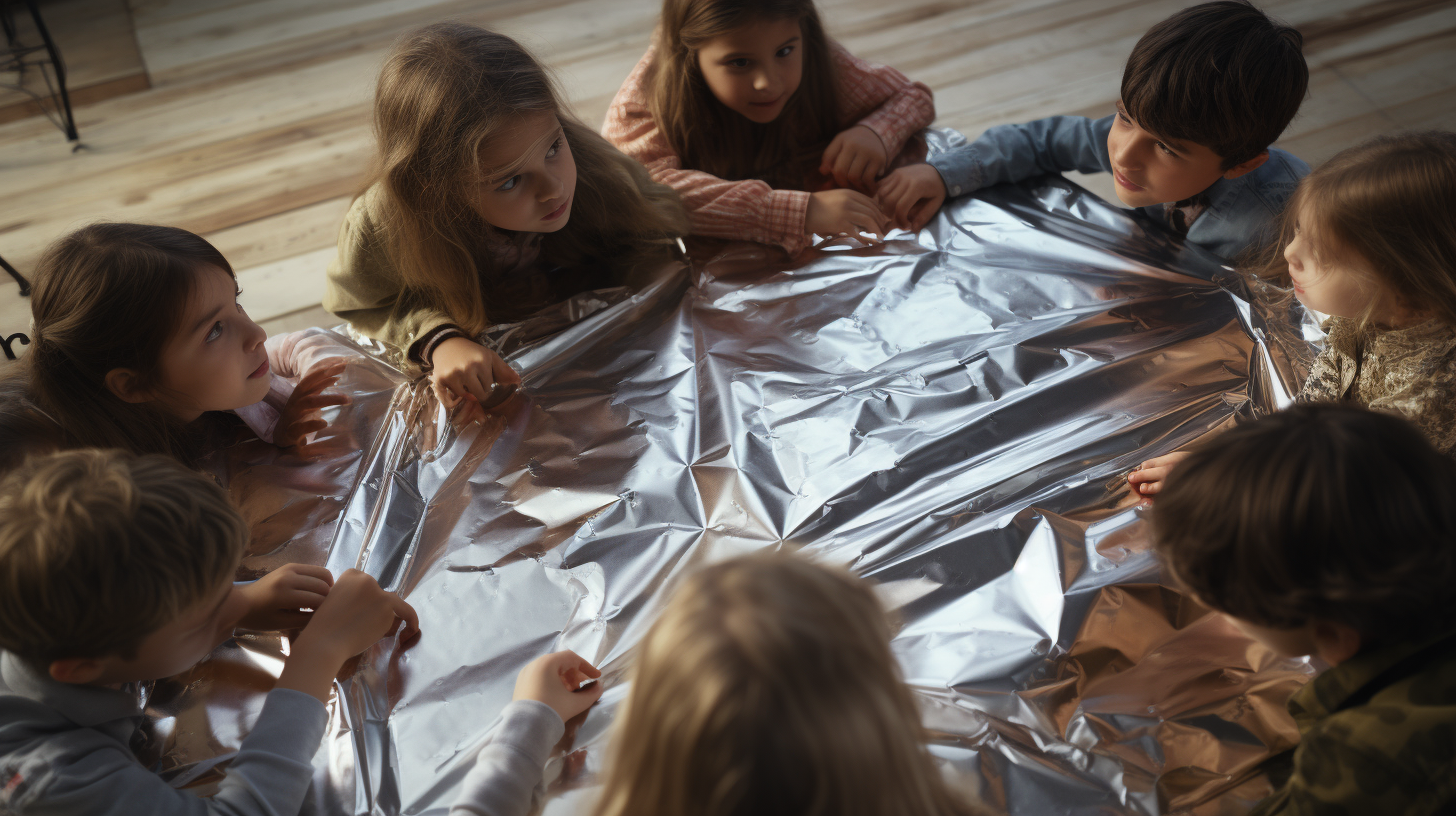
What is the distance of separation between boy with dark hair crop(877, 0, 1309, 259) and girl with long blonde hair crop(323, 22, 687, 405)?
15.3 inches

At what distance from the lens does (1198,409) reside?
3.01 feet

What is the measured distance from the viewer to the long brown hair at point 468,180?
3.18 ft

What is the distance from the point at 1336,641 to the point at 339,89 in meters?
2.30

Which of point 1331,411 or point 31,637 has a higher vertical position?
point 1331,411

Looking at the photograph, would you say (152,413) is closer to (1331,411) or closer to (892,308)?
(892,308)

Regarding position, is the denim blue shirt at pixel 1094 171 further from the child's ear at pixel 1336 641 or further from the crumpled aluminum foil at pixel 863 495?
the child's ear at pixel 1336 641

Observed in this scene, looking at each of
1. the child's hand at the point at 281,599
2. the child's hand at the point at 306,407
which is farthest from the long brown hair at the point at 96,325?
the child's hand at the point at 281,599

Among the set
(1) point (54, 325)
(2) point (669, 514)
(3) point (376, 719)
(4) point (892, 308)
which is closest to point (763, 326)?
(4) point (892, 308)

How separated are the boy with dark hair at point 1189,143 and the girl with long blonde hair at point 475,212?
389mm

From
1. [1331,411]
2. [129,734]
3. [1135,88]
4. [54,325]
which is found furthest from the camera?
[1135,88]

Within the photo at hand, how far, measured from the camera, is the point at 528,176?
3.35 ft

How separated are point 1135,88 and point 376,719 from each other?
994mm

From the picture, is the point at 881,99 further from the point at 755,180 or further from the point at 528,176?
the point at 528,176

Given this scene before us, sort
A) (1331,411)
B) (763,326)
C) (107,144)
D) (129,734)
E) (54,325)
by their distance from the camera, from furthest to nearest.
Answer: (107,144) < (763,326) < (54,325) < (129,734) < (1331,411)
